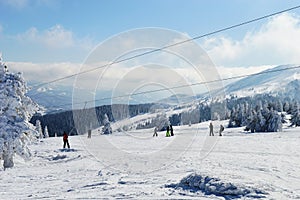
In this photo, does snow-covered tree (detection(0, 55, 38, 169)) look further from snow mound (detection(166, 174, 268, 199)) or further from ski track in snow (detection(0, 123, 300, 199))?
snow mound (detection(166, 174, 268, 199))

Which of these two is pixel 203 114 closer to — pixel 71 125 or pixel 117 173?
pixel 71 125

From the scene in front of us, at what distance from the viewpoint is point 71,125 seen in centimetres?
14725

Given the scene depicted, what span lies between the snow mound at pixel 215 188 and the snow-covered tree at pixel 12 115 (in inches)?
679

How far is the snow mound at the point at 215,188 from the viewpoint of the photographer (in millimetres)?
9906

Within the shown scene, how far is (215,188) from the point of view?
10.4 metres

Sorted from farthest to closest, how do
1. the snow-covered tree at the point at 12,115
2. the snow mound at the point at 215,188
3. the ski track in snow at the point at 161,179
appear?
the snow-covered tree at the point at 12,115 → the ski track in snow at the point at 161,179 → the snow mound at the point at 215,188

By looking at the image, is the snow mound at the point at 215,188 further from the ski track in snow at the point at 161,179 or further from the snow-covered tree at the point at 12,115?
the snow-covered tree at the point at 12,115

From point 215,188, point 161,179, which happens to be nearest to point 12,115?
point 161,179

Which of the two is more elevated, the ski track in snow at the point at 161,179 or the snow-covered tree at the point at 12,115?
the snow-covered tree at the point at 12,115

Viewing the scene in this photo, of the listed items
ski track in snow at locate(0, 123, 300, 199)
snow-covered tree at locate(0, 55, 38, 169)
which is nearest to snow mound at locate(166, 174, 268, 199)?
ski track in snow at locate(0, 123, 300, 199)

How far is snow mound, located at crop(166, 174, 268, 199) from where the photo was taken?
991 centimetres

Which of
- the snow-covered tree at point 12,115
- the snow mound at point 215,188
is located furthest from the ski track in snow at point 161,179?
the snow-covered tree at point 12,115

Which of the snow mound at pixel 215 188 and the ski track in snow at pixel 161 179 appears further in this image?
the ski track in snow at pixel 161 179

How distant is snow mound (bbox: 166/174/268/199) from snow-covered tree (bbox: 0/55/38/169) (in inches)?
679
